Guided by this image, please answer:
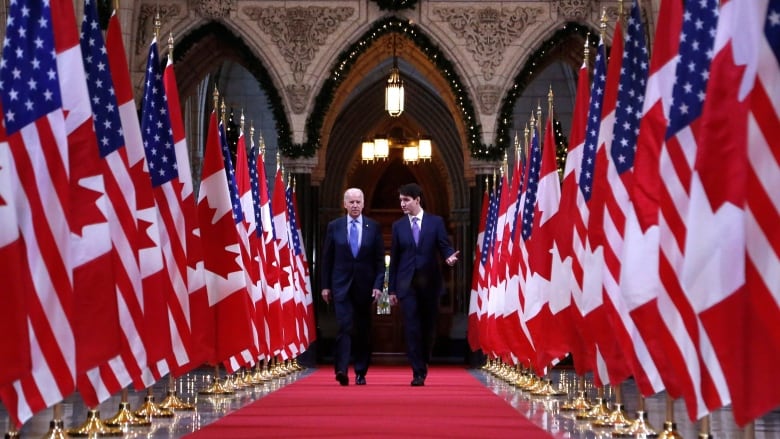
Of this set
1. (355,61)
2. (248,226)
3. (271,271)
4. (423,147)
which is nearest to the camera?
(248,226)

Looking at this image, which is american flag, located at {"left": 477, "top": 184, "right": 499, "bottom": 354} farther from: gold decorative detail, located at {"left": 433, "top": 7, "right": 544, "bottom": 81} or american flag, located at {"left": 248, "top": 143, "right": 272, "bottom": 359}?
american flag, located at {"left": 248, "top": 143, "right": 272, "bottom": 359}

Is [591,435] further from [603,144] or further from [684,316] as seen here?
[603,144]

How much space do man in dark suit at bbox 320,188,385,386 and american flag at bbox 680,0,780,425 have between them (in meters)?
8.82

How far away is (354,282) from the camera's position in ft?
48.9

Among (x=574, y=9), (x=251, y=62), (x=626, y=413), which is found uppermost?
(x=574, y=9)

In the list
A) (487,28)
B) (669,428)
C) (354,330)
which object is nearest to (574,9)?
(487,28)

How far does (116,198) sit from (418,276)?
622 centimetres

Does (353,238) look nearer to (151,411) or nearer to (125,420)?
(151,411)

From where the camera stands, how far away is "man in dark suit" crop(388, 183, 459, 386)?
14.6m

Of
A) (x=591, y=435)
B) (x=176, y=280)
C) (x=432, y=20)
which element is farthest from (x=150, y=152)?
(x=432, y=20)

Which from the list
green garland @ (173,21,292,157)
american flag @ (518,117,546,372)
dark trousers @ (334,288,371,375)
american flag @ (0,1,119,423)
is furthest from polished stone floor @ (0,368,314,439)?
green garland @ (173,21,292,157)

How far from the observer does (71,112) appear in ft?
25.5

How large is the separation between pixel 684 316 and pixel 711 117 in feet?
3.86

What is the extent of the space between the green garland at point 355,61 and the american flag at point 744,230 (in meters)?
18.3
